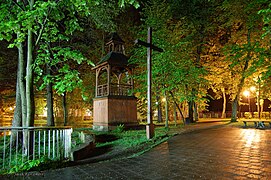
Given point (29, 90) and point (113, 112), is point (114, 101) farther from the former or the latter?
point (29, 90)

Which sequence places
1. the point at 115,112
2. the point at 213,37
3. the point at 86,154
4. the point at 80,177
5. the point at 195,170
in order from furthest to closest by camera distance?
1. the point at 213,37
2. the point at 115,112
3. the point at 86,154
4. the point at 195,170
5. the point at 80,177

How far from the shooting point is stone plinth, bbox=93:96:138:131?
14609 millimetres

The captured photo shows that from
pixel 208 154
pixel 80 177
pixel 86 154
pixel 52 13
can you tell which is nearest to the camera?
pixel 80 177

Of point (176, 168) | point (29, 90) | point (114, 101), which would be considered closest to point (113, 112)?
point (114, 101)

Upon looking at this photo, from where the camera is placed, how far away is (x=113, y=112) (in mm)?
14789

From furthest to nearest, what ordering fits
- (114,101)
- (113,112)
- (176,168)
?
1. (114,101)
2. (113,112)
3. (176,168)

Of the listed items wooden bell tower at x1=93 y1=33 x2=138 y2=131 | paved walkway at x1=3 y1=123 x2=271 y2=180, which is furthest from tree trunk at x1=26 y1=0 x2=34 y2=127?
wooden bell tower at x1=93 y1=33 x2=138 y2=131

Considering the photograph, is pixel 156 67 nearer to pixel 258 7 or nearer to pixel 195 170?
pixel 195 170

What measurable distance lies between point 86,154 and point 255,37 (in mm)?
18915

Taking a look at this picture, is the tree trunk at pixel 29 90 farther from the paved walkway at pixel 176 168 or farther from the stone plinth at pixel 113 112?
the stone plinth at pixel 113 112

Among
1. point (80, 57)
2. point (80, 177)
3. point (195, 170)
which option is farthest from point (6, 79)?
point (195, 170)

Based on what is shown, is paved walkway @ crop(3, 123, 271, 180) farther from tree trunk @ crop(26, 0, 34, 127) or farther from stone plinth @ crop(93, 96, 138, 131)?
stone plinth @ crop(93, 96, 138, 131)

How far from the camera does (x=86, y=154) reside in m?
7.42

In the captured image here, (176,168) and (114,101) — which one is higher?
(114,101)
